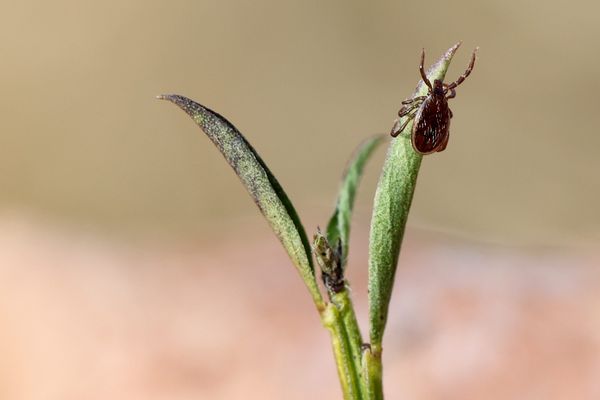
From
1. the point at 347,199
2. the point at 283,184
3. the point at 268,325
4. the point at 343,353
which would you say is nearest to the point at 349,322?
the point at 343,353

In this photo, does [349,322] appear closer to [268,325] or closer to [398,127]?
[398,127]

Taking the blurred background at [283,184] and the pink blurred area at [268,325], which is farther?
the blurred background at [283,184]

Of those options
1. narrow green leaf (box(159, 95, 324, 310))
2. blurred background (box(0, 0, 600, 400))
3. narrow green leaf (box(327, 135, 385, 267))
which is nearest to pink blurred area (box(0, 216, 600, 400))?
blurred background (box(0, 0, 600, 400))

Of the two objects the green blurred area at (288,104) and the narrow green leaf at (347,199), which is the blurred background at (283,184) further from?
the narrow green leaf at (347,199)

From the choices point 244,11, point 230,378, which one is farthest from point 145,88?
point 230,378

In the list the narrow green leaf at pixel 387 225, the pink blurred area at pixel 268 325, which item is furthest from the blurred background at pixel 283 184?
the narrow green leaf at pixel 387 225

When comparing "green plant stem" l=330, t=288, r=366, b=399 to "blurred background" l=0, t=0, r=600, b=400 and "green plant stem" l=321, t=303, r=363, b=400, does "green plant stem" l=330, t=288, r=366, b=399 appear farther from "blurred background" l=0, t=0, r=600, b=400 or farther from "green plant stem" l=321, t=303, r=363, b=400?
"blurred background" l=0, t=0, r=600, b=400

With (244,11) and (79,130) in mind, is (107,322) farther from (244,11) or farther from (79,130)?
(244,11)
